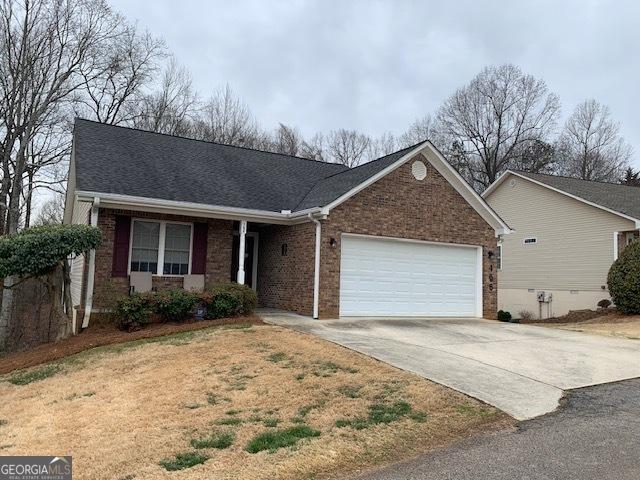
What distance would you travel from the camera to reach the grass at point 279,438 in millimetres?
4797

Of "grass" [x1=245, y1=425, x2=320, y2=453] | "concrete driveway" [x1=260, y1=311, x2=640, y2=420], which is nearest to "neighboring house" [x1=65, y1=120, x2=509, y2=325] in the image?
"concrete driveway" [x1=260, y1=311, x2=640, y2=420]

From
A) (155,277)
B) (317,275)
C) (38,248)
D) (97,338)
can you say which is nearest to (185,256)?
(155,277)

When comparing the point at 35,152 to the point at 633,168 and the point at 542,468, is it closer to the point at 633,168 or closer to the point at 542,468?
the point at 542,468

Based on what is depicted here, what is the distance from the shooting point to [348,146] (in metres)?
42.5

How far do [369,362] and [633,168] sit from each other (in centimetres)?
4061

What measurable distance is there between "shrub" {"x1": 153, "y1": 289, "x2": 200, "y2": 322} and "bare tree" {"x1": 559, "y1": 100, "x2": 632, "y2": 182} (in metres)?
37.0

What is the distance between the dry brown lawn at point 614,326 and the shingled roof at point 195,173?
23.0 feet

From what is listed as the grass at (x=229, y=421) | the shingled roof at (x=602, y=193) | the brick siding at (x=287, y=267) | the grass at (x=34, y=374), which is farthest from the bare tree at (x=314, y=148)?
the grass at (x=229, y=421)

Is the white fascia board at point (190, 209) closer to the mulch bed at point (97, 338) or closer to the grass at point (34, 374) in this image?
the mulch bed at point (97, 338)

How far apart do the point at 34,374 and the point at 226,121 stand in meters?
28.0

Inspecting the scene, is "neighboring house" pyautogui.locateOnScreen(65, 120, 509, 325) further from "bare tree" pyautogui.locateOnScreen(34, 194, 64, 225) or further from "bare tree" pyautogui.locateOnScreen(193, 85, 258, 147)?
"bare tree" pyautogui.locateOnScreen(34, 194, 64, 225)

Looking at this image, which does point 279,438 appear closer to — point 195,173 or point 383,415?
point 383,415

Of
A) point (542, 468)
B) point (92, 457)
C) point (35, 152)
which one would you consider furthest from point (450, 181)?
point (35, 152)

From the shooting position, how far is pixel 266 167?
17.2 meters
